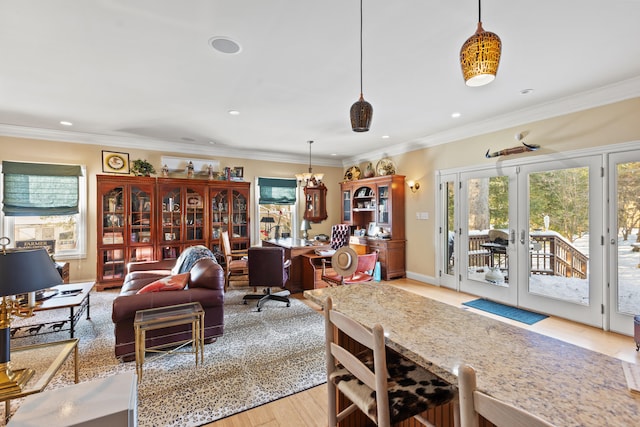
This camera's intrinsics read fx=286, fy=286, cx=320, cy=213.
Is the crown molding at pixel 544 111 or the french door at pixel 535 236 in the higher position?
the crown molding at pixel 544 111

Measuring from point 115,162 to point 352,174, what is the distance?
16.1ft

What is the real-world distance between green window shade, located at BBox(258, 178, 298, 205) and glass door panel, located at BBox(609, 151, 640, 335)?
214 inches

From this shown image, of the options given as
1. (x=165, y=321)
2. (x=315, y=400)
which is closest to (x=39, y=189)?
(x=165, y=321)

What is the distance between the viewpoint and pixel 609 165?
3.23 m

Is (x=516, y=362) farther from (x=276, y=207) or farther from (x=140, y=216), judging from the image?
(x=276, y=207)

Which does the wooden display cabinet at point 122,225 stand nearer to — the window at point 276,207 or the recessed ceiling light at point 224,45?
the window at point 276,207

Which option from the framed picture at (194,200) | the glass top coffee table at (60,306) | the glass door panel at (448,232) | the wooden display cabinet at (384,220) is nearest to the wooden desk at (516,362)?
the glass top coffee table at (60,306)

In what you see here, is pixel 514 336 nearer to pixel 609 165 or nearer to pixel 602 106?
pixel 609 165

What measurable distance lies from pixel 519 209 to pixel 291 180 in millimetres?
4620

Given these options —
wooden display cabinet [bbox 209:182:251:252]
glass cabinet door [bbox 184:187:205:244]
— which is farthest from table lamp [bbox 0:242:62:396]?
wooden display cabinet [bbox 209:182:251:252]

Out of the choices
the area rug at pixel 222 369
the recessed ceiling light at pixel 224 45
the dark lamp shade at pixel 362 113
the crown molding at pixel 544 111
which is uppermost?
the recessed ceiling light at pixel 224 45

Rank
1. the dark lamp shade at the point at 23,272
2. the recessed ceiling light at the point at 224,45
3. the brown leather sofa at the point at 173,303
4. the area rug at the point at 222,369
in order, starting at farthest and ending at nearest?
the brown leather sofa at the point at 173,303, the recessed ceiling light at the point at 224,45, the area rug at the point at 222,369, the dark lamp shade at the point at 23,272

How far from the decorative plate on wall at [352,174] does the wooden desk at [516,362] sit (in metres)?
5.56

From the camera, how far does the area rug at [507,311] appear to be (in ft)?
12.0
